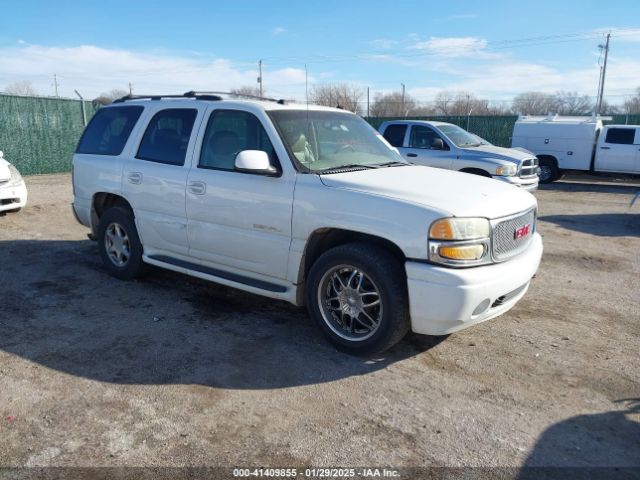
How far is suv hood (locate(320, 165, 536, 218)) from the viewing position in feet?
12.3

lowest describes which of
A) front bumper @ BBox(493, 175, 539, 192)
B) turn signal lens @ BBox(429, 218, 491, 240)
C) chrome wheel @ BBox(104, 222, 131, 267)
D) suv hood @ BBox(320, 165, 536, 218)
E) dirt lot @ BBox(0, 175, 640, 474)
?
dirt lot @ BBox(0, 175, 640, 474)

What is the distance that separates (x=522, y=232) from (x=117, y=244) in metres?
4.23

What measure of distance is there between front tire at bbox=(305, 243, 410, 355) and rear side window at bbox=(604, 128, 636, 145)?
1516 cm

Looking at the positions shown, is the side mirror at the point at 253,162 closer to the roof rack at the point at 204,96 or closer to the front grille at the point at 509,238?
the roof rack at the point at 204,96

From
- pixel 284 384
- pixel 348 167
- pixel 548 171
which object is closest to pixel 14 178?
pixel 348 167

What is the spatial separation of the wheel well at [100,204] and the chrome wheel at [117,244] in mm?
297

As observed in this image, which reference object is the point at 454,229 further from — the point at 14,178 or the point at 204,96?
the point at 14,178

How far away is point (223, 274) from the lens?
15.9ft

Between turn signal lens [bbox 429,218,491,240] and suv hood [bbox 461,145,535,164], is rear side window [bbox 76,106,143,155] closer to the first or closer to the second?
turn signal lens [bbox 429,218,491,240]

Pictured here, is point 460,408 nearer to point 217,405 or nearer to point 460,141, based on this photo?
point 217,405

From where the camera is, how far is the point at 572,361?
162 inches

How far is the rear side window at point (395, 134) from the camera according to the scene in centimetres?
1237

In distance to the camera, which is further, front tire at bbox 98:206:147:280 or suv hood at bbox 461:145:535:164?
suv hood at bbox 461:145:535:164

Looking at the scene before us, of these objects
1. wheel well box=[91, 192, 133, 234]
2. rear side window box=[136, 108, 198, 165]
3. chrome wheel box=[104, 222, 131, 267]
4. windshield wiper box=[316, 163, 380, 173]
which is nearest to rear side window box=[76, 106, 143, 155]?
rear side window box=[136, 108, 198, 165]
